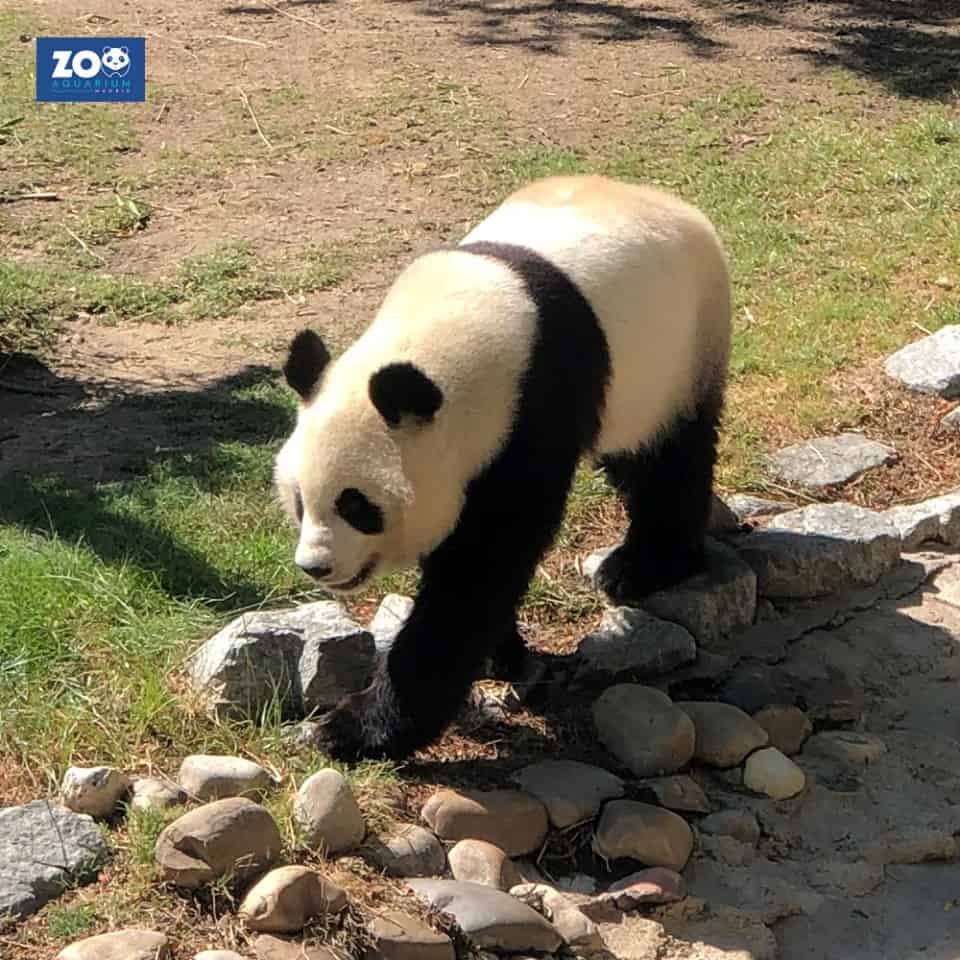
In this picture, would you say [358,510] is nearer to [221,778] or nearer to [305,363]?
[305,363]

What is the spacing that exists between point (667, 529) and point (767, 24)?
8401 millimetres

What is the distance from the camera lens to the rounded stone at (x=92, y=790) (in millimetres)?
3871

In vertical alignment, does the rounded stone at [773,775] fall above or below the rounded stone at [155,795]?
below

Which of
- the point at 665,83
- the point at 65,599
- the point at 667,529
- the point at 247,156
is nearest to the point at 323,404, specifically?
the point at 65,599

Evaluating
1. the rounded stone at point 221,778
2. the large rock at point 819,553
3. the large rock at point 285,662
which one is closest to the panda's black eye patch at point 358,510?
the large rock at point 285,662

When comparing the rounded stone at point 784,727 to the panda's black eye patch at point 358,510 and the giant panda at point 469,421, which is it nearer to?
the giant panda at point 469,421

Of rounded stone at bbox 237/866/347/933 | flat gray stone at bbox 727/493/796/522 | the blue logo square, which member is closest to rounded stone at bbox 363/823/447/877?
rounded stone at bbox 237/866/347/933

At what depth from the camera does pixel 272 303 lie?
8.15 metres

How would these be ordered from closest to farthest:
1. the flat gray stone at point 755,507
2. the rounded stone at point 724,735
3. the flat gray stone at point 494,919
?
the flat gray stone at point 494,919 < the rounded stone at point 724,735 < the flat gray stone at point 755,507

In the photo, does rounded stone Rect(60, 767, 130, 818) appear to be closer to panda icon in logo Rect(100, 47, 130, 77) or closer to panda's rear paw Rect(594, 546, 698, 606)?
panda's rear paw Rect(594, 546, 698, 606)

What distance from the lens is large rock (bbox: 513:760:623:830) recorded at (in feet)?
14.1

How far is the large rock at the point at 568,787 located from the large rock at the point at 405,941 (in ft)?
2.34

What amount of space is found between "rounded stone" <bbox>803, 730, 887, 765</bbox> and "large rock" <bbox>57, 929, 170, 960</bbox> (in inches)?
88.7

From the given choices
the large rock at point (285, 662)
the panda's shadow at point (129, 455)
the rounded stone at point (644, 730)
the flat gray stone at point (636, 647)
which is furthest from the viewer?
the panda's shadow at point (129, 455)
